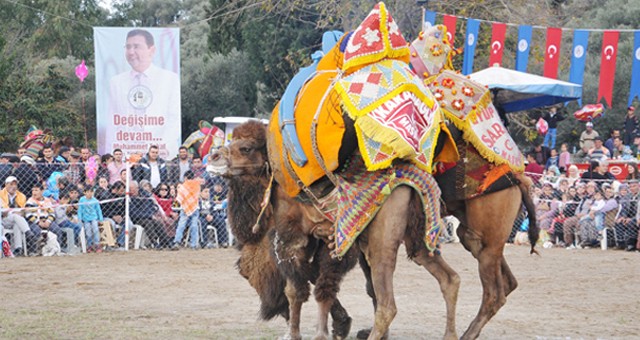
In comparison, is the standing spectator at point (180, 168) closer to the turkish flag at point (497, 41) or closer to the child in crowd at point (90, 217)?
the child in crowd at point (90, 217)

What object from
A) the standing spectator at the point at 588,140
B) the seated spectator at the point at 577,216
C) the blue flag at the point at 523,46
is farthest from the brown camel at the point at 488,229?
the standing spectator at the point at 588,140

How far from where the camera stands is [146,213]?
16.9 m

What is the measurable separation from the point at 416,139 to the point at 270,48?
26.6 metres

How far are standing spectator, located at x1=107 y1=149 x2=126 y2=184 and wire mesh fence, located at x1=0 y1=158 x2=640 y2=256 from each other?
0.02m

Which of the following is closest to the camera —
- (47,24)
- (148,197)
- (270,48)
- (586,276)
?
(586,276)

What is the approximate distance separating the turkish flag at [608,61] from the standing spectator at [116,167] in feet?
29.0

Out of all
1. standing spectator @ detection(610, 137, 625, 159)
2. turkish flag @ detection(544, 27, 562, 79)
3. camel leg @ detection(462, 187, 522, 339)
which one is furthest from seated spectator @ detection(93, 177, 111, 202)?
standing spectator @ detection(610, 137, 625, 159)

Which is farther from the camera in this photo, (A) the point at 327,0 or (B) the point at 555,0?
(B) the point at 555,0

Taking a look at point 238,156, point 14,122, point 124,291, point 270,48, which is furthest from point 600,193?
point 270,48

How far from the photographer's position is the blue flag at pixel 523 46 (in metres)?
18.9

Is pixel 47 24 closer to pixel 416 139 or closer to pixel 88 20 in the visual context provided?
pixel 88 20

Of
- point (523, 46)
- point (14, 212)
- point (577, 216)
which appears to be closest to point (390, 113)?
point (14, 212)

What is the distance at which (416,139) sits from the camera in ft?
20.7

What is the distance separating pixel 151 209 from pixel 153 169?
0.81m
